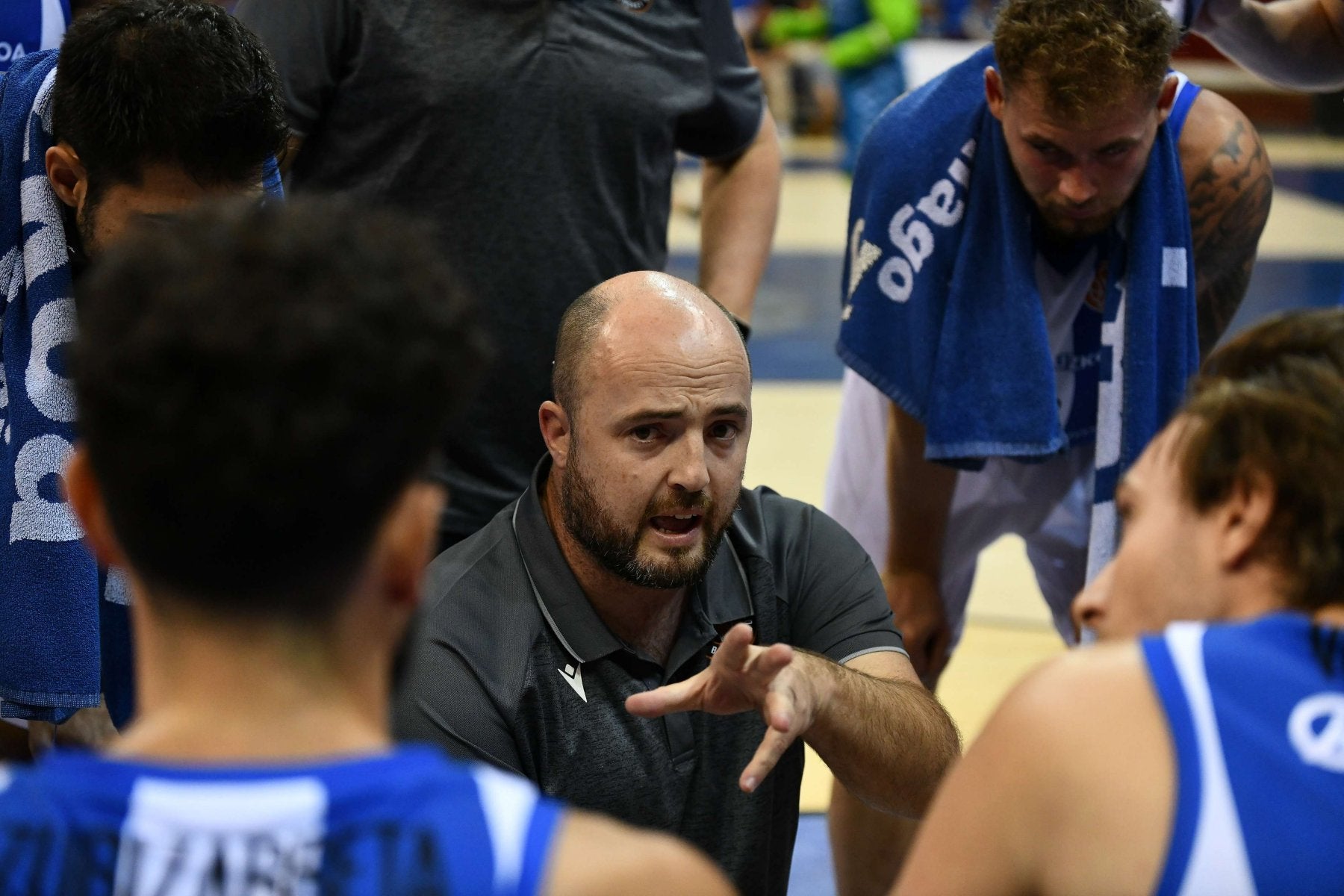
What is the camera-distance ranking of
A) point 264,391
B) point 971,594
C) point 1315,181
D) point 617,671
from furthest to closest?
point 1315,181, point 971,594, point 617,671, point 264,391

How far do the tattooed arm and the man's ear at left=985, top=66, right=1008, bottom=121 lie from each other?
0.36 m

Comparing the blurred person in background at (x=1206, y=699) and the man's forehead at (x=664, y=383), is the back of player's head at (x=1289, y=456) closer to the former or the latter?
the blurred person in background at (x=1206, y=699)

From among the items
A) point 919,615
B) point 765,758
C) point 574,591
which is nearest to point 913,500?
point 919,615

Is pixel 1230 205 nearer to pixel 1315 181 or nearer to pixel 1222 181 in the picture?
pixel 1222 181

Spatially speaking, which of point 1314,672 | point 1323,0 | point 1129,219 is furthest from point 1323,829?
point 1323,0

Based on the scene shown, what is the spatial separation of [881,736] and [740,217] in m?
1.32

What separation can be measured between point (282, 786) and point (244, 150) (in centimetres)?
117

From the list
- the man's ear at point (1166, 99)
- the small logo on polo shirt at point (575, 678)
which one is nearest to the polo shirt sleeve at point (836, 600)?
the small logo on polo shirt at point (575, 678)

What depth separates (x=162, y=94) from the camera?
1.85 meters

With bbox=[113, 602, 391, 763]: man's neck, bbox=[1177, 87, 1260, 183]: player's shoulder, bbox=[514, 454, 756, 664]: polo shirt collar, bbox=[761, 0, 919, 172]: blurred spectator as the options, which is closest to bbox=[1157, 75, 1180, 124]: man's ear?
bbox=[1177, 87, 1260, 183]: player's shoulder

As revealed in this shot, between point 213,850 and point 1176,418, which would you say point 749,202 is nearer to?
point 1176,418

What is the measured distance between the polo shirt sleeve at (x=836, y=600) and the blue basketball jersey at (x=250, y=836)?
1.35 meters

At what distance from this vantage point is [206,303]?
0.89m

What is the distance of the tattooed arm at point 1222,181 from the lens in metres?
2.82
